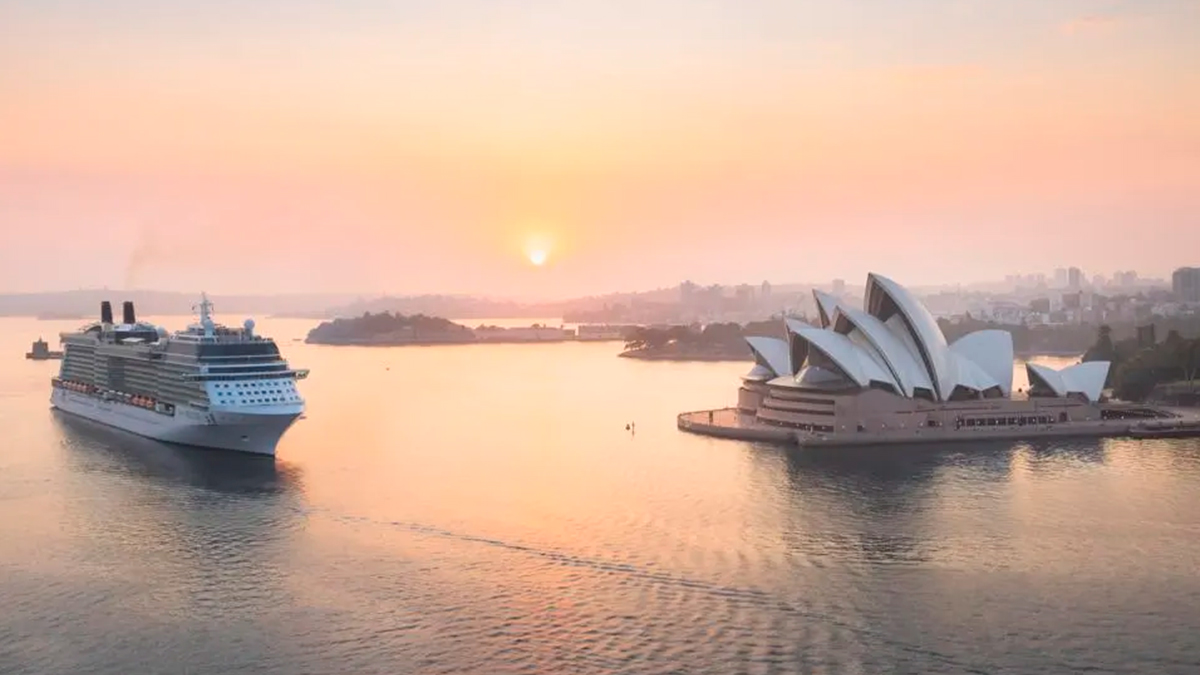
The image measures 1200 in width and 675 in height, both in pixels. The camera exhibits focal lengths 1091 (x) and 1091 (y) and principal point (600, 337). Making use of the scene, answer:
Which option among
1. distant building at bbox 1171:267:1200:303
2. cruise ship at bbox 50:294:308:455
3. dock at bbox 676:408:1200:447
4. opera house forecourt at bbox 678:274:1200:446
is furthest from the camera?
distant building at bbox 1171:267:1200:303

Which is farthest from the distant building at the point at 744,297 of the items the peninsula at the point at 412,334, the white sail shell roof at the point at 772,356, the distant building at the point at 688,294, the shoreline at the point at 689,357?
the white sail shell roof at the point at 772,356

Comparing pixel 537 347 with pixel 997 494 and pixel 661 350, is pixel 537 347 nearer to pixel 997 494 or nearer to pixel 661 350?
pixel 661 350

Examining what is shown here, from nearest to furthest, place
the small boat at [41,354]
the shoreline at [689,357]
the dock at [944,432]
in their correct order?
the dock at [944,432]
the small boat at [41,354]
the shoreline at [689,357]

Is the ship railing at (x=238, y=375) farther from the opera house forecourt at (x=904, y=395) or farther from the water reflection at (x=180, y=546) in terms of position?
the opera house forecourt at (x=904, y=395)

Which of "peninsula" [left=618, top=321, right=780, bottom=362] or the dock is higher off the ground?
"peninsula" [left=618, top=321, right=780, bottom=362]

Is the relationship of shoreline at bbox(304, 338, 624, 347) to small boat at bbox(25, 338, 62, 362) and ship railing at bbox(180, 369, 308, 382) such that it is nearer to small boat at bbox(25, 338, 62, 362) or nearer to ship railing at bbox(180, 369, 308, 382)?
small boat at bbox(25, 338, 62, 362)

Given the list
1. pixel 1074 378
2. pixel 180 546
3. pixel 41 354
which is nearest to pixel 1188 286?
pixel 1074 378

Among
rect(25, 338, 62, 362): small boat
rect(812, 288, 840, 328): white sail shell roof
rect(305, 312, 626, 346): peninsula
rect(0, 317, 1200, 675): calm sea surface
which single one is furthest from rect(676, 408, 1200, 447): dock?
rect(305, 312, 626, 346): peninsula
